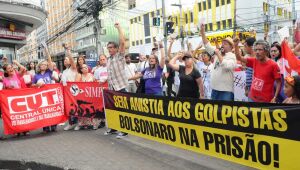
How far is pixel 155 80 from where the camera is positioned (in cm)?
734

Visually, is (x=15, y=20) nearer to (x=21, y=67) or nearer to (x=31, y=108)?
(x=21, y=67)

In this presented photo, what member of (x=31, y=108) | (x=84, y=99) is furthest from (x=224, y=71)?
(x=31, y=108)

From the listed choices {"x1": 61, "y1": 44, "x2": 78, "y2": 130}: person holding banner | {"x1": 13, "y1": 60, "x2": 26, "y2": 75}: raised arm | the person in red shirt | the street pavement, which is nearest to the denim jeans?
the person in red shirt

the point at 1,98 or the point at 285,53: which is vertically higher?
the point at 285,53

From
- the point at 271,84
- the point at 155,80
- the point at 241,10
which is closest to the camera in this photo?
the point at 271,84

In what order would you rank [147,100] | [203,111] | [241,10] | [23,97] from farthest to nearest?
[241,10], [23,97], [147,100], [203,111]

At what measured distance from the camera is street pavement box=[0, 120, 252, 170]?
17.6 ft

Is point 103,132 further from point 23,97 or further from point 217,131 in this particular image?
point 217,131

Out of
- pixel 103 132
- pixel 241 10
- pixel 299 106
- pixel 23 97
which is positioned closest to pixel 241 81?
pixel 103 132

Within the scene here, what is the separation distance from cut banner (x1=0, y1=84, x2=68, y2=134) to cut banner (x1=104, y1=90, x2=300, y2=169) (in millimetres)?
2583

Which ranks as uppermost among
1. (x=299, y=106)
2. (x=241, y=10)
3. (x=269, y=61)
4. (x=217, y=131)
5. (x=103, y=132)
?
(x=241, y=10)

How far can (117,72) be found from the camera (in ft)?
23.5

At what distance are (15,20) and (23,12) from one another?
1.31m

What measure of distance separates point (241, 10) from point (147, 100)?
42.8 metres
